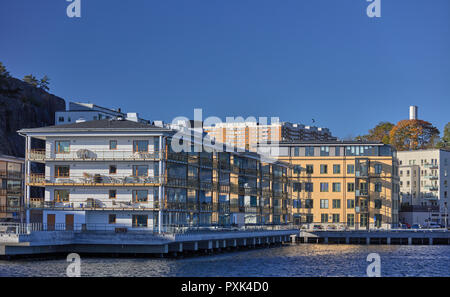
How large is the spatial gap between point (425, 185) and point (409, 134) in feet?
88.0

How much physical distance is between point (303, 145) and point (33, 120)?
55.2 metres

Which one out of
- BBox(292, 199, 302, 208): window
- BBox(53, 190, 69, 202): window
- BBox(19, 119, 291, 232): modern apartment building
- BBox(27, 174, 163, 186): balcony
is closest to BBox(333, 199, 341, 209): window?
BBox(292, 199, 302, 208): window

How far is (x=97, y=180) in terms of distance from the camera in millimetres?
74125

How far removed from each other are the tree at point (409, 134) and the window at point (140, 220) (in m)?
128

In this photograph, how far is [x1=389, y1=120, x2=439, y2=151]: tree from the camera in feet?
629

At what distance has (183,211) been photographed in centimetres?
7894

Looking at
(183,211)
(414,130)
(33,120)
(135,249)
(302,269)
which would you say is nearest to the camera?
(302,269)

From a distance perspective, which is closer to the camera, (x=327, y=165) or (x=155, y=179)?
(x=155, y=179)

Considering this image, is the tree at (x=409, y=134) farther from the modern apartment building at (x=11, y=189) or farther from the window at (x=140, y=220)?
the window at (x=140, y=220)

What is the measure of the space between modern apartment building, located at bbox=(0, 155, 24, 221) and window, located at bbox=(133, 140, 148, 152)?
30501mm

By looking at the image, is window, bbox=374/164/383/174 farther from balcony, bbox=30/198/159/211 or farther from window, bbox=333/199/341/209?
balcony, bbox=30/198/159/211

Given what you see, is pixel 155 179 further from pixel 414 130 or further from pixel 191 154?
pixel 414 130

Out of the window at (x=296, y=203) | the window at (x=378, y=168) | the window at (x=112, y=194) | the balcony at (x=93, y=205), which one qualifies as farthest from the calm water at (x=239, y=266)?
the window at (x=378, y=168)

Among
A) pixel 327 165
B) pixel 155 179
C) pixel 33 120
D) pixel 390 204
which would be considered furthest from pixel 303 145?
pixel 155 179
